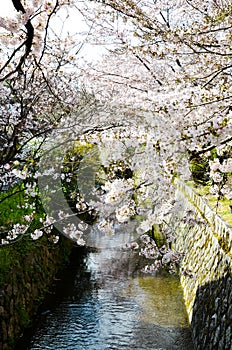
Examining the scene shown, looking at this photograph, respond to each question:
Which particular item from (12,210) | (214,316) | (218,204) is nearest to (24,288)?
(12,210)

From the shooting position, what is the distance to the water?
545 centimetres

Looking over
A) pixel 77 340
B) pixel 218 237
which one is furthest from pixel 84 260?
pixel 218 237

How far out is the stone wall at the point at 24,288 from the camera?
17.7 feet

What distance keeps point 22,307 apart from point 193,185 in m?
4.66

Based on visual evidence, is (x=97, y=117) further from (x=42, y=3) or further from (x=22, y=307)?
(x=42, y=3)

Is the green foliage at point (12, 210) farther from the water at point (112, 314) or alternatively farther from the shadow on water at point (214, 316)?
the shadow on water at point (214, 316)

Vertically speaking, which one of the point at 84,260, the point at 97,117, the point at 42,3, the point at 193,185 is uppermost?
the point at 97,117

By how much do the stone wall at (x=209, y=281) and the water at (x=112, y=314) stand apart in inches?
11.7

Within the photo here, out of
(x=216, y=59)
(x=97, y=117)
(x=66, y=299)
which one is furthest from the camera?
(x=97, y=117)

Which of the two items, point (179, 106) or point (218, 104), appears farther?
point (179, 106)

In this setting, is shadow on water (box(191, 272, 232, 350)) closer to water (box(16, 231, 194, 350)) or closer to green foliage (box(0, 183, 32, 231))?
water (box(16, 231, 194, 350))

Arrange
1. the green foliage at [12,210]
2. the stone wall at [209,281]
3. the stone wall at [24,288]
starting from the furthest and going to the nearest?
the green foliage at [12,210], the stone wall at [24,288], the stone wall at [209,281]

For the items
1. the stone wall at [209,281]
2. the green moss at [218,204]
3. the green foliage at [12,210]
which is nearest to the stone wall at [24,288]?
the green foliage at [12,210]

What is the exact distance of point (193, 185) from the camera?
9.02m
